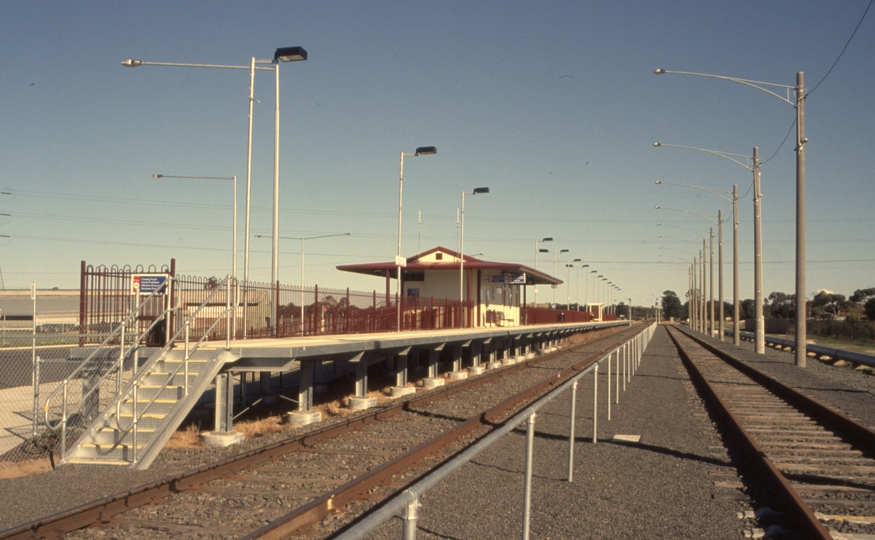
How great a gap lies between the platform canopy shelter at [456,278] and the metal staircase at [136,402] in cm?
2949

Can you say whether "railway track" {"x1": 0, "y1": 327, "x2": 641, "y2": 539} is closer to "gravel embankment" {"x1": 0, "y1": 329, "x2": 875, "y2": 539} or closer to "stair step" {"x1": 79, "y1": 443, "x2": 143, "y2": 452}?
"gravel embankment" {"x1": 0, "y1": 329, "x2": 875, "y2": 539}

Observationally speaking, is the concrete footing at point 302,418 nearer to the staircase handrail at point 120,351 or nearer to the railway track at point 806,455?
the staircase handrail at point 120,351

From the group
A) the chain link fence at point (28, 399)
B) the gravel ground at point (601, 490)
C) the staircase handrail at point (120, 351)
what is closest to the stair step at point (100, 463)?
the staircase handrail at point (120, 351)

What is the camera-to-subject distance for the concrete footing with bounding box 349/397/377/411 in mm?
17203

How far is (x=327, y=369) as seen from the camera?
30.5m

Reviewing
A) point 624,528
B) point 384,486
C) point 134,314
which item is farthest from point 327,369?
point 624,528

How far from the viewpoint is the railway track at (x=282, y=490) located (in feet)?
23.1

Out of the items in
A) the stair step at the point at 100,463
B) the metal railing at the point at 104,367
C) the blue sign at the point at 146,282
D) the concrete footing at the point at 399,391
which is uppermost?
the blue sign at the point at 146,282

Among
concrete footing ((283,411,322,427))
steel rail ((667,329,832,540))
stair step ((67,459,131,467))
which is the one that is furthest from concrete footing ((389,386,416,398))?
stair step ((67,459,131,467))

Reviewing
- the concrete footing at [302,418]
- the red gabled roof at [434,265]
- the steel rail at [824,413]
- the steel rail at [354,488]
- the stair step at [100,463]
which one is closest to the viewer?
the steel rail at [354,488]

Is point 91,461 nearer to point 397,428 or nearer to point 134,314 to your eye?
point 134,314

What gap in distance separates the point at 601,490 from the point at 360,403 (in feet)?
30.8

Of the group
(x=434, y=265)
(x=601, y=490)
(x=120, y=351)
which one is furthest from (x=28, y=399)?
(x=434, y=265)

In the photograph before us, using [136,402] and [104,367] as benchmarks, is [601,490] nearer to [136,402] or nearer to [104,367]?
[136,402]
